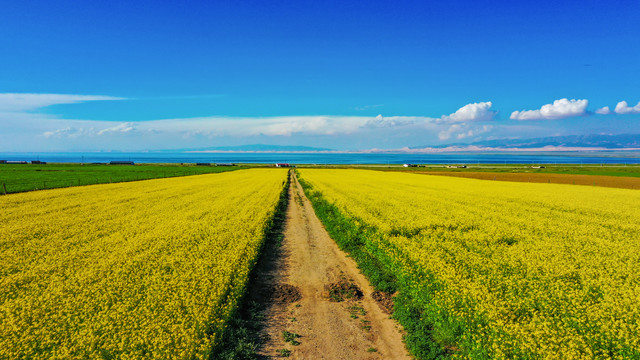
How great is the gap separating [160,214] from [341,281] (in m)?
15.3

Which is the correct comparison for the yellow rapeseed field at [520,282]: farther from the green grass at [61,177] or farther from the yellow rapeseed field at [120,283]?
the green grass at [61,177]

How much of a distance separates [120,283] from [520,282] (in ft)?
37.8

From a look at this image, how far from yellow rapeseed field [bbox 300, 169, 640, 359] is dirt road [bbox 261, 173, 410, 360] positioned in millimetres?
1131

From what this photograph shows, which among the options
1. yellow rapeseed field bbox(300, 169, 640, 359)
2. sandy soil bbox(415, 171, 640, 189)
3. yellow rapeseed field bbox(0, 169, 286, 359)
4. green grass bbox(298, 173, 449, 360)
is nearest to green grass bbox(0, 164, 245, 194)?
yellow rapeseed field bbox(0, 169, 286, 359)

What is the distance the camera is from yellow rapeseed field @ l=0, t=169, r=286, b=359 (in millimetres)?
6492

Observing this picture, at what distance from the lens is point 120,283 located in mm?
9344

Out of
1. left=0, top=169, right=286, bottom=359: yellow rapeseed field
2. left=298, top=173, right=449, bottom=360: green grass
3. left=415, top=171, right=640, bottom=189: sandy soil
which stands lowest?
left=415, top=171, right=640, bottom=189: sandy soil

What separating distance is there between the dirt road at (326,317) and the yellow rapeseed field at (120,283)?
132 cm

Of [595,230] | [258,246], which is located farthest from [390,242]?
[595,230]

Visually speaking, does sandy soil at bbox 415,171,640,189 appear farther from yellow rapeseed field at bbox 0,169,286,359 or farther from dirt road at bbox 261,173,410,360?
yellow rapeseed field at bbox 0,169,286,359

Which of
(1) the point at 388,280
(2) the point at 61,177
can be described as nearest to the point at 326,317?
(1) the point at 388,280

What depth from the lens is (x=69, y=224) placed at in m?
17.8

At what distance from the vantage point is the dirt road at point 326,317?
23.8 ft

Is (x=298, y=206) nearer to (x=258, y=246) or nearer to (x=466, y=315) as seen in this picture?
(x=258, y=246)
